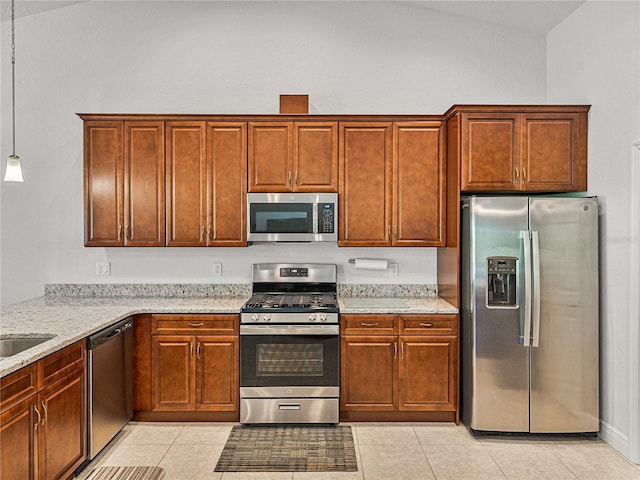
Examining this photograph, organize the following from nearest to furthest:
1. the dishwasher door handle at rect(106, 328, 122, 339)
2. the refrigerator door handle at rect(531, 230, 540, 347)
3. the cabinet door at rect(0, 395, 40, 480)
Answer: the cabinet door at rect(0, 395, 40, 480) → the dishwasher door handle at rect(106, 328, 122, 339) → the refrigerator door handle at rect(531, 230, 540, 347)

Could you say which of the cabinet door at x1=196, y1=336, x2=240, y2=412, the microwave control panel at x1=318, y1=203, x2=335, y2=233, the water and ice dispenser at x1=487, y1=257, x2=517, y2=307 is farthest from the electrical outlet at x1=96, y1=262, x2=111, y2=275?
the water and ice dispenser at x1=487, y1=257, x2=517, y2=307

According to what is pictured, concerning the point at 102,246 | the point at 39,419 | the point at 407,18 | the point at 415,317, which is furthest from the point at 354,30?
the point at 39,419

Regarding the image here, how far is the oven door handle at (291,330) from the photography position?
358 centimetres

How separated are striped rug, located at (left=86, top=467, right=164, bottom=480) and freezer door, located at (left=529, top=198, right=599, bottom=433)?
2.47 m

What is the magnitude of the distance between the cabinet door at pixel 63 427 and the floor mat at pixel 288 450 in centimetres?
82

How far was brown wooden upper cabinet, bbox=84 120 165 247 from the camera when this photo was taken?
3910 millimetres

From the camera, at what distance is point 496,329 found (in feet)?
11.3

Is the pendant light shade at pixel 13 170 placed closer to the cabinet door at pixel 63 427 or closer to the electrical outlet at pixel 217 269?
the cabinet door at pixel 63 427

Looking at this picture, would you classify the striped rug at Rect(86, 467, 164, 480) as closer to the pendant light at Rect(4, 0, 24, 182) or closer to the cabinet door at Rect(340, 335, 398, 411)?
the cabinet door at Rect(340, 335, 398, 411)

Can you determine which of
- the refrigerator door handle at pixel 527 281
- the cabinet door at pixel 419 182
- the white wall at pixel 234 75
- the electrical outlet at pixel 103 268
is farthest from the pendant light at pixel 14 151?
the refrigerator door handle at pixel 527 281

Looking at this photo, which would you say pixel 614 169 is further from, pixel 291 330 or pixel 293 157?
pixel 291 330

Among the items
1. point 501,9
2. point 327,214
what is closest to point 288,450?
point 327,214

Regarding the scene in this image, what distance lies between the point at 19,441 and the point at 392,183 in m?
2.88

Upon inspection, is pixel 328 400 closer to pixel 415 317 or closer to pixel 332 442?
pixel 332 442
